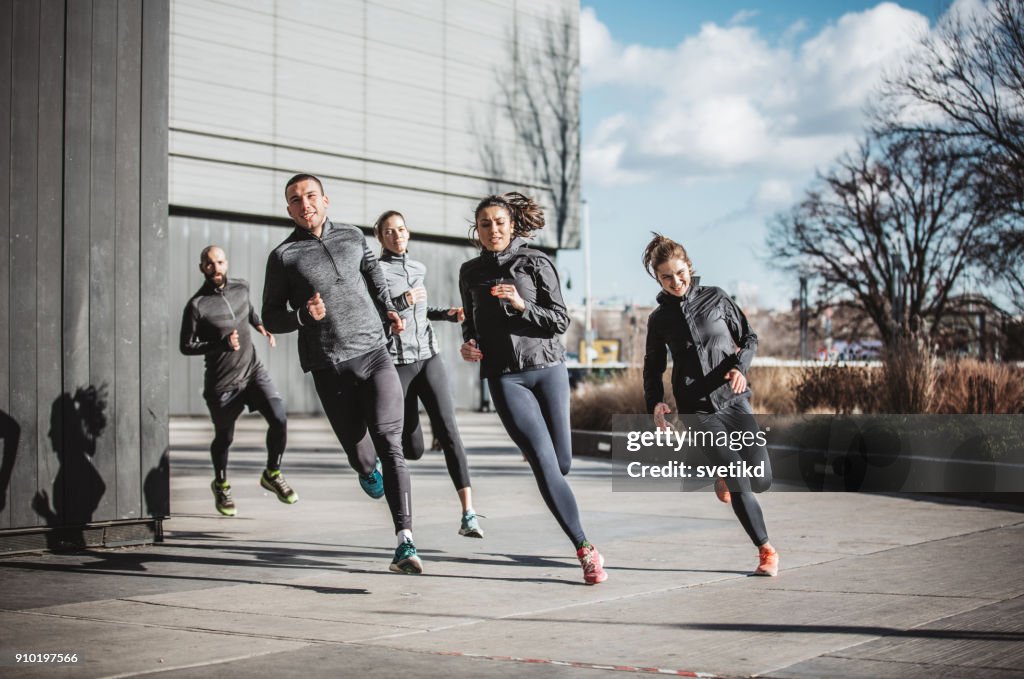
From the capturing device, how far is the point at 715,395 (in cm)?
589

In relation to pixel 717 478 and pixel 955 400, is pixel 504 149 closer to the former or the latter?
pixel 955 400

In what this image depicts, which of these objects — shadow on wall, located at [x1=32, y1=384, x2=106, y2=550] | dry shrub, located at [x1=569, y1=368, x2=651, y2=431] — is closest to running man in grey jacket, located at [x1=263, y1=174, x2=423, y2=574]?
shadow on wall, located at [x1=32, y1=384, x2=106, y2=550]

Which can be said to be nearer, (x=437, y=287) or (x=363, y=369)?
(x=363, y=369)

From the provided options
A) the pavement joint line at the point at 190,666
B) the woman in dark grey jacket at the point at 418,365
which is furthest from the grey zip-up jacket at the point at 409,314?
the pavement joint line at the point at 190,666

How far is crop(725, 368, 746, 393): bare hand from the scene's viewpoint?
5820 mm

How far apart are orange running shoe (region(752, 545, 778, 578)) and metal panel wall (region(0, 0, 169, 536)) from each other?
11.6 ft

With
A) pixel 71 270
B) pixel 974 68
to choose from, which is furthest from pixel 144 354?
pixel 974 68

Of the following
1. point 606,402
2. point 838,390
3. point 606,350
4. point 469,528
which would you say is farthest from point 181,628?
point 606,350

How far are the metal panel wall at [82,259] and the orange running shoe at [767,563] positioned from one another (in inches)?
140

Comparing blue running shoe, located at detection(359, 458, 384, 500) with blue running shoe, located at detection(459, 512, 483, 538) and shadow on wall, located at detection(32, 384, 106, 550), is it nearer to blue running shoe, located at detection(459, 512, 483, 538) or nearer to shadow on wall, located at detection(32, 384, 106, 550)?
blue running shoe, located at detection(459, 512, 483, 538)

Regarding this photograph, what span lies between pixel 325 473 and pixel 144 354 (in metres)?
5.31

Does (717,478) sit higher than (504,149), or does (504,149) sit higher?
(504,149)

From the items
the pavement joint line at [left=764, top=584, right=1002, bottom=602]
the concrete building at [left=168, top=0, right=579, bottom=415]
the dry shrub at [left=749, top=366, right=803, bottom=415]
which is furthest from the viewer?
the concrete building at [left=168, top=0, right=579, bottom=415]

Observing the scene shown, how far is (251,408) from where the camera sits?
8.41m
